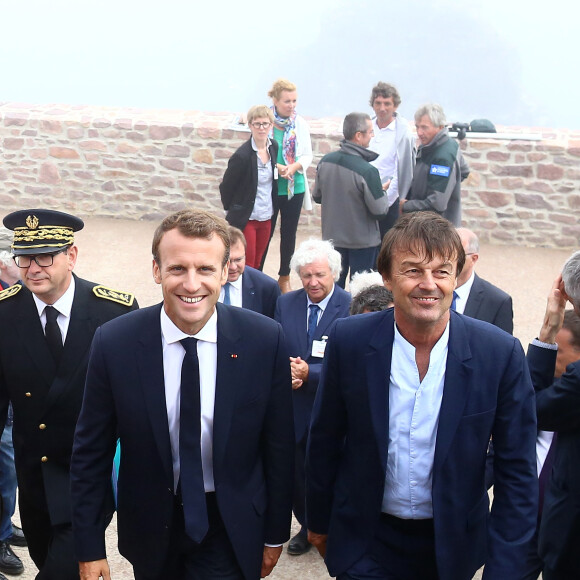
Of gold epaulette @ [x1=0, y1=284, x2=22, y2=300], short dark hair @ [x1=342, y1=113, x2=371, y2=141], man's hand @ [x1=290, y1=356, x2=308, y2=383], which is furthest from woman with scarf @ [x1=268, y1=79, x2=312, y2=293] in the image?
gold epaulette @ [x1=0, y1=284, x2=22, y2=300]

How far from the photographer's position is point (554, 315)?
115 inches

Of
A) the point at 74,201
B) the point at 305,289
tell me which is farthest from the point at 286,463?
the point at 74,201

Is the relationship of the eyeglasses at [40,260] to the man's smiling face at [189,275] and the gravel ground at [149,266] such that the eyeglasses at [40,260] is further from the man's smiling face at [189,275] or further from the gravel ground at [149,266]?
the gravel ground at [149,266]

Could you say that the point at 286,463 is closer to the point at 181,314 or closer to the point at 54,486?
the point at 181,314

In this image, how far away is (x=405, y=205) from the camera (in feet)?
22.7

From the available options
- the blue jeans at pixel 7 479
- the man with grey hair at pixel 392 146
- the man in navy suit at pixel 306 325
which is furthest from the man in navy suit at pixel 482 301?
the man with grey hair at pixel 392 146

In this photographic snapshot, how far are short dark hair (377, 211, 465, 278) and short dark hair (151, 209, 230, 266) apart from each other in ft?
1.77

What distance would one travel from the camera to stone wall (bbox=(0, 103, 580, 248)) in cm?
963

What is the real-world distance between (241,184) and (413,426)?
4.99m

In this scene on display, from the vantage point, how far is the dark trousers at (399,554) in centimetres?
268

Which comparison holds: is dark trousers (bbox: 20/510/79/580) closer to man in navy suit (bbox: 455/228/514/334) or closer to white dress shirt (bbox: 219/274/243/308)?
white dress shirt (bbox: 219/274/243/308)

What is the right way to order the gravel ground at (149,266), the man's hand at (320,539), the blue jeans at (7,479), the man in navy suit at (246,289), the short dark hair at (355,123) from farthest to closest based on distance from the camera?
the gravel ground at (149,266)
the short dark hair at (355,123)
the man in navy suit at (246,289)
the blue jeans at (7,479)
the man's hand at (320,539)

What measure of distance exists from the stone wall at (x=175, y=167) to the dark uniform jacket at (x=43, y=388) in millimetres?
6683

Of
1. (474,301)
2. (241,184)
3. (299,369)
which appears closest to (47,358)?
(299,369)
